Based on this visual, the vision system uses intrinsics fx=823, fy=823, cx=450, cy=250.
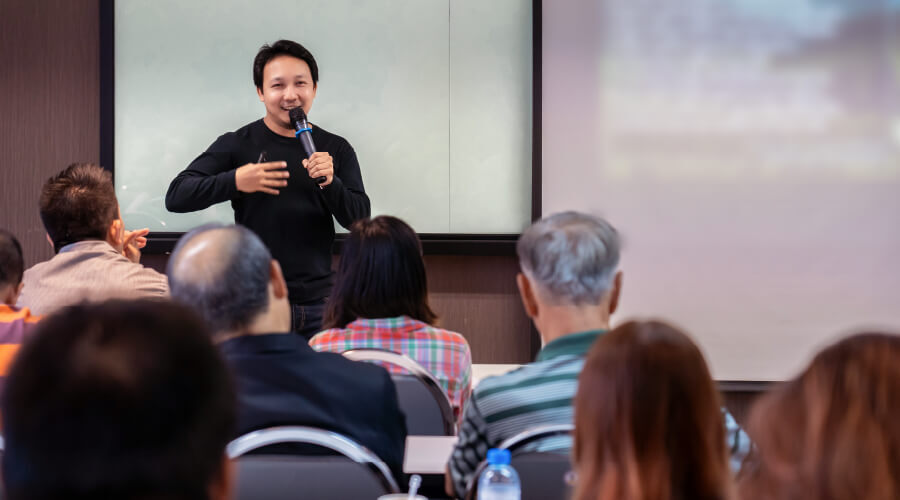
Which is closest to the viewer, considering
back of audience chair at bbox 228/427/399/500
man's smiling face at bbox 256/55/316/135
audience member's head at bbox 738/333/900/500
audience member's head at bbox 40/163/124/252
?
audience member's head at bbox 738/333/900/500

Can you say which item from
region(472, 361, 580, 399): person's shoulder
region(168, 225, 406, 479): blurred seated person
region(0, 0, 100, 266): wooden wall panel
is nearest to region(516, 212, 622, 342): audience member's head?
region(472, 361, 580, 399): person's shoulder

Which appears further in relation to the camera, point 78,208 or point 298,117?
point 298,117

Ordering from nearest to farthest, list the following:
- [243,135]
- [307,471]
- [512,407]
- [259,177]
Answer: [307,471], [512,407], [259,177], [243,135]

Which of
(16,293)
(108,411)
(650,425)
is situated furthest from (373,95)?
(108,411)

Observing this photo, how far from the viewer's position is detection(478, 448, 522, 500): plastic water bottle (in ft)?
4.12

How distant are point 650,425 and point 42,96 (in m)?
4.08

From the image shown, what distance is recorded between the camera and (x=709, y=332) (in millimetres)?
3904

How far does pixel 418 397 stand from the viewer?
6.26 feet

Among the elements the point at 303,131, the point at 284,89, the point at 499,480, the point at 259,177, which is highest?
the point at 284,89

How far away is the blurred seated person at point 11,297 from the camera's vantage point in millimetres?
2145

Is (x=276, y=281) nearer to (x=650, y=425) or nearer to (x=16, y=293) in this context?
(x=650, y=425)

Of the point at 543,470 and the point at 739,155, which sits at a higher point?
the point at 739,155

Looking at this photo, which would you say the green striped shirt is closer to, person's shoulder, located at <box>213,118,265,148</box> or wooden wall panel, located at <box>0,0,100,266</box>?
person's shoulder, located at <box>213,118,265,148</box>

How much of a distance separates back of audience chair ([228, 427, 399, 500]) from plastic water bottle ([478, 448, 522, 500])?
15cm
